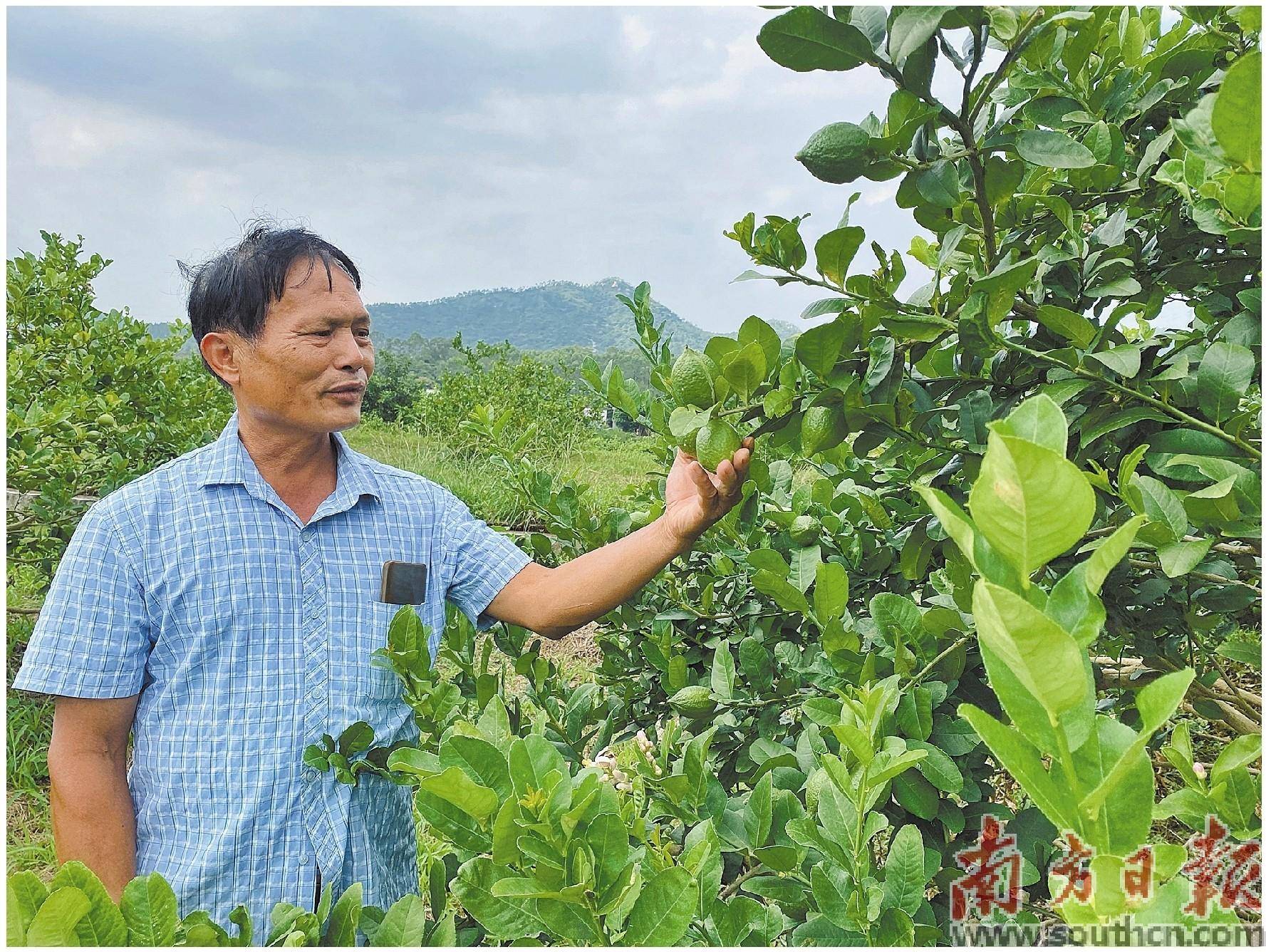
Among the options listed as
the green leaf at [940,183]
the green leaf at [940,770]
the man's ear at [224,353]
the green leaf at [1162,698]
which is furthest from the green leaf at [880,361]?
the man's ear at [224,353]

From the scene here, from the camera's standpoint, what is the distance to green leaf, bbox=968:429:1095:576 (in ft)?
1.19

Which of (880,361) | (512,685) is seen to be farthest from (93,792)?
(512,685)

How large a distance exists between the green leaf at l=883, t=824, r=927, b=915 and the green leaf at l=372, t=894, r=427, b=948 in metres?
0.37

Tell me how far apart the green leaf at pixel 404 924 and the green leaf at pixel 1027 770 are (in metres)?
0.49

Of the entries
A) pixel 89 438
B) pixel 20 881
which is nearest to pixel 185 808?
pixel 20 881

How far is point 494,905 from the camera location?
0.70m

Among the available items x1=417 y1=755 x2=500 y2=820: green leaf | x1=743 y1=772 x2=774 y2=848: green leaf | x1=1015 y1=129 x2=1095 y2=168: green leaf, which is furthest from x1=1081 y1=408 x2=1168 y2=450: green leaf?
x1=417 y1=755 x2=500 y2=820: green leaf

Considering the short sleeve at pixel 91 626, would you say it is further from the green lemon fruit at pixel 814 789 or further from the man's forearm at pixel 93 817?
the green lemon fruit at pixel 814 789

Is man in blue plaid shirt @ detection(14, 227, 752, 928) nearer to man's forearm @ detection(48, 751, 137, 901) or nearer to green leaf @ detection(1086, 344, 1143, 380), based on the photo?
man's forearm @ detection(48, 751, 137, 901)

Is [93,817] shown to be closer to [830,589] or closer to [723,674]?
[723,674]

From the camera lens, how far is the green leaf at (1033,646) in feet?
1.17

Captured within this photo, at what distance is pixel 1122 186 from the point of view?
3.71ft

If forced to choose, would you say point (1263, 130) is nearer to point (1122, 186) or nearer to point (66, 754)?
point (1122, 186)

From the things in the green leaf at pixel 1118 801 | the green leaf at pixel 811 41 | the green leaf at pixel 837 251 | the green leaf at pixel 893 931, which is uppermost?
the green leaf at pixel 811 41
